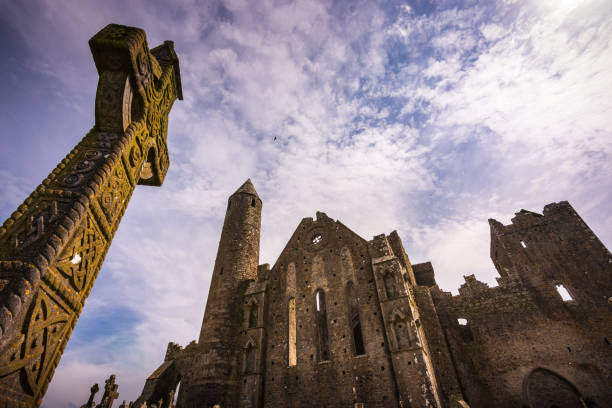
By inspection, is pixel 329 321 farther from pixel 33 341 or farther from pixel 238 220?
pixel 33 341

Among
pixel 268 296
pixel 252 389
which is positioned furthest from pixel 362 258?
pixel 252 389

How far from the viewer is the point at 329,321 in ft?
47.9

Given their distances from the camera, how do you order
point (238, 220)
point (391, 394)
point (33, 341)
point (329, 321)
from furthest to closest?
point (238, 220), point (329, 321), point (391, 394), point (33, 341)

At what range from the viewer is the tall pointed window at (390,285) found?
43.7 feet

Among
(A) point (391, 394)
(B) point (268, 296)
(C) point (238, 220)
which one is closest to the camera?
(A) point (391, 394)

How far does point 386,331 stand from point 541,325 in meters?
9.07

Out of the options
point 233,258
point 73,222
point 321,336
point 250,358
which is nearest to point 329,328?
point 321,336

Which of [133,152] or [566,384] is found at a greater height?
[133,152]

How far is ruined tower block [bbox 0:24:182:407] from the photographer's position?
2244mm

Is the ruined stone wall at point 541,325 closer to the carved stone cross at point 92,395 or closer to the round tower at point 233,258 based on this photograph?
the round tower at point 233,258

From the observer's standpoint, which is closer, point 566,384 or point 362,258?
point 566,384

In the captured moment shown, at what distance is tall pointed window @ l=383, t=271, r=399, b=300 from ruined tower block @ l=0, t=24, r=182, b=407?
38.7ft

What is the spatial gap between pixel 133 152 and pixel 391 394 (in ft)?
40.4

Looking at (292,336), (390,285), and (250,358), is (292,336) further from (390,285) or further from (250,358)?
(390,285)
